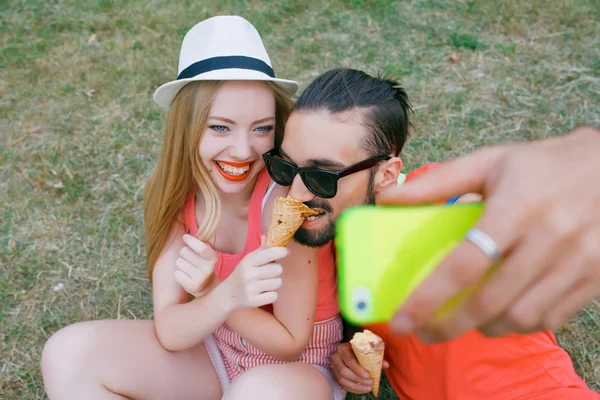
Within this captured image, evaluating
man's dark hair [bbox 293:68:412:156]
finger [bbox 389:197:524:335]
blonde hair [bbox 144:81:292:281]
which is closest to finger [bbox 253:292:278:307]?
blonde hair [bbox 144:81:292:281]

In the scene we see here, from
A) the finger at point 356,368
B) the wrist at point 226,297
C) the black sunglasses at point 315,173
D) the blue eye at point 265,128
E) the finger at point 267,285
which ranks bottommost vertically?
the finger at point 356,368

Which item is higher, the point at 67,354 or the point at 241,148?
the point at 241,148

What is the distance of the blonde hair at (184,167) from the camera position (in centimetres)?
229

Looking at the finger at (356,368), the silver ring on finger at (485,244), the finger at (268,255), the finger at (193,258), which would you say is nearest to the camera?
the silver ring on finger at (485,244)

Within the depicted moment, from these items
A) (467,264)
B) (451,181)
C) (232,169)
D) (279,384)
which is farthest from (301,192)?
(467,264)

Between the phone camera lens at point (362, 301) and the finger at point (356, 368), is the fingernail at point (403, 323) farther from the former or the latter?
the finger at point (356, 368)

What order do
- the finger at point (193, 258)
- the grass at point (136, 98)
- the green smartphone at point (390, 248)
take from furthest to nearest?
the grass at point (136, 98)
the finger at point (193, 258)
the green smartphone at point (390, 248)

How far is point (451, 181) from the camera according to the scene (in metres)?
0.92

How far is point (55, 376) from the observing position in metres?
2.31

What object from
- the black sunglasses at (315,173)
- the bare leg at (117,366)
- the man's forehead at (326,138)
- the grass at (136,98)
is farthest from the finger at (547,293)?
the grass at (136,98)

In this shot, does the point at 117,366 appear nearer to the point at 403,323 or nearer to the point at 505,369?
the point at 505,369

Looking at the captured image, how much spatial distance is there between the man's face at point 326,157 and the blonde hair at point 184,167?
0.34 meters

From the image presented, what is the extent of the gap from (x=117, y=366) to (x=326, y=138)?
1.50m

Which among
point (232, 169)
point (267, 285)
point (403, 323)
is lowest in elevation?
point (267, 285)
